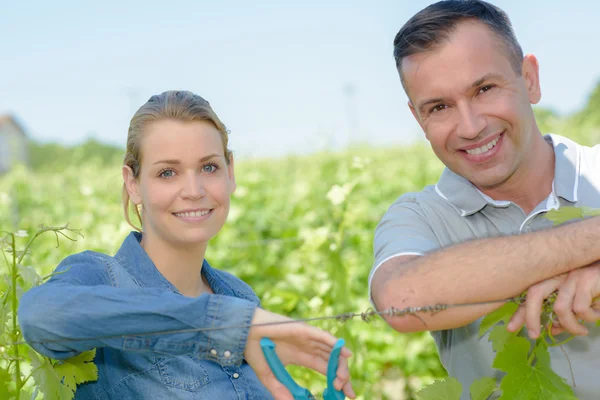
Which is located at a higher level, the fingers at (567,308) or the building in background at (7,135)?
the building in background at (7,135)

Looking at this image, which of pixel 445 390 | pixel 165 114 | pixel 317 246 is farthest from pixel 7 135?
pixel 445 390

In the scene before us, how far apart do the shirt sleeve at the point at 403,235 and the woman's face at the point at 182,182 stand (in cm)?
46

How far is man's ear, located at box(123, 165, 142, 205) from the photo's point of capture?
2109mm

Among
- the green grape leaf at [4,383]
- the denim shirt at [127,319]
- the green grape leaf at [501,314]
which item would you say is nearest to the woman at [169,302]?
the denim shirt at [127,319]

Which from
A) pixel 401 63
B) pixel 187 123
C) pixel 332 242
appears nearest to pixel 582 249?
pixel 401 63

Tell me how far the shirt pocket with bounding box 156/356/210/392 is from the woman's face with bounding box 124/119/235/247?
0.34 meters

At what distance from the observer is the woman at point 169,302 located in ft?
4.73

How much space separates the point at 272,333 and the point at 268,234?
181 inches

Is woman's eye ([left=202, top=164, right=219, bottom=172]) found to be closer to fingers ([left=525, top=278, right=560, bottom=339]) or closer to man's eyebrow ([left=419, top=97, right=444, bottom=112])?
man's eyebrow ([left=419, top=97, right=444, bottom=112])

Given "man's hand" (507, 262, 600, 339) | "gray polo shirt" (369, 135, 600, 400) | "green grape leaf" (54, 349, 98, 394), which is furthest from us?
"gray polo shirt" (369, 135, 600, 400)

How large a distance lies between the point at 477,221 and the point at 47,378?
1.29 metres

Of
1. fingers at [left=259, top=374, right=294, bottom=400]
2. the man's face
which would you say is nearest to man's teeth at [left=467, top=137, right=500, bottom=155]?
the man's face

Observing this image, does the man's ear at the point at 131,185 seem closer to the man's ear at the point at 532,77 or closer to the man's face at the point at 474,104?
the man's face at the point at 474,104

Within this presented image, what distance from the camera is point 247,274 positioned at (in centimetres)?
527
